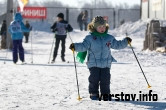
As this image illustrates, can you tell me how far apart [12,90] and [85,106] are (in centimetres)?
218

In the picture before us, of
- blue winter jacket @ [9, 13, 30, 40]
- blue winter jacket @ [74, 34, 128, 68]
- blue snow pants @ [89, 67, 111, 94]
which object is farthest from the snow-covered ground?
blue winter jacket @ [9, 13, 30, 40]

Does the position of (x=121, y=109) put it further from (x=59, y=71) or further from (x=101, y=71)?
(x=59, y=71)

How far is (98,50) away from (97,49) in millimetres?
22

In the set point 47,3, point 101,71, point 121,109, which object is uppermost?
point 47,3

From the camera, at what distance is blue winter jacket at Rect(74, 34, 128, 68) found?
699 centimetres

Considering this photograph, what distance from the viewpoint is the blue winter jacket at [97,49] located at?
6.99 metres

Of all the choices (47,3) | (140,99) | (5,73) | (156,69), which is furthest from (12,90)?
(47,3)

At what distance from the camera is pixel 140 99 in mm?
6973

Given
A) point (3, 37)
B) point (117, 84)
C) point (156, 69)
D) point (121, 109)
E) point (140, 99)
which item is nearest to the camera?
point (121, 109)

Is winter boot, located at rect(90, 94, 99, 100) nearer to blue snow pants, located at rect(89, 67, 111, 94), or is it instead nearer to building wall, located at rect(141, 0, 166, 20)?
blue snow pants, located at rect(89, 67, 111, 94)

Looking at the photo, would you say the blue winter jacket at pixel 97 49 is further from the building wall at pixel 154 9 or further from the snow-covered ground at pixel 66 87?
the building wall at pixel 154 9

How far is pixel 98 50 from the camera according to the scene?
702 centimetres

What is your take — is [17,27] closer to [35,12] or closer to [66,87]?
[66,87]

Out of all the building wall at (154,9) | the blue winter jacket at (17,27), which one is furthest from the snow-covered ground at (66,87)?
the building wall at (154,9)
